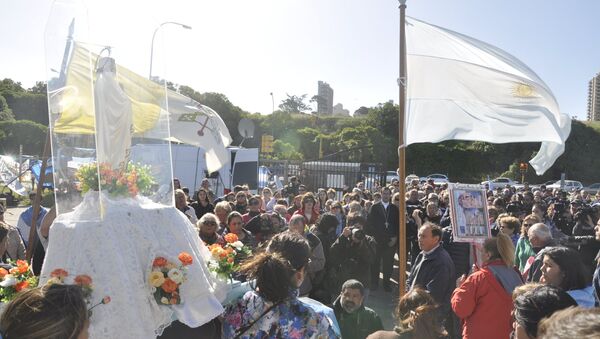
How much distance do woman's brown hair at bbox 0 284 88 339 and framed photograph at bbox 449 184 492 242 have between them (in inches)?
161

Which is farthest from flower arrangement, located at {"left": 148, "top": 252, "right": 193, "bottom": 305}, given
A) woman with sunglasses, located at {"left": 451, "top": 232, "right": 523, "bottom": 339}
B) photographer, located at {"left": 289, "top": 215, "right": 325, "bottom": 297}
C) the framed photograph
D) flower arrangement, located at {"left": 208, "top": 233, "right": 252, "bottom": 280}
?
the framed photograph

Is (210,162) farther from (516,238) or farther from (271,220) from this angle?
(516,238)

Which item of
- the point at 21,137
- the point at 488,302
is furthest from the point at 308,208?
the point at 21,137

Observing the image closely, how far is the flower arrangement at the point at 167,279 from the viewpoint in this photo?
8.70 feet

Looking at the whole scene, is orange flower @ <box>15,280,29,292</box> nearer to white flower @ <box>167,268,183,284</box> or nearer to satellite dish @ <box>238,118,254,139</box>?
white flower @ <box>167,268,183,284</box>

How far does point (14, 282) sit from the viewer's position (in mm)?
2617

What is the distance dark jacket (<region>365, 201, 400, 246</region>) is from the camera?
935cm

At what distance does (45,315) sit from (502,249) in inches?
146

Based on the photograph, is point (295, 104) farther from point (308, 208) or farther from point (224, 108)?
point (308, 208)

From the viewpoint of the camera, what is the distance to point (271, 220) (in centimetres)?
711

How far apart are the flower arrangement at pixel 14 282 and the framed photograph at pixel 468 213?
157 inches

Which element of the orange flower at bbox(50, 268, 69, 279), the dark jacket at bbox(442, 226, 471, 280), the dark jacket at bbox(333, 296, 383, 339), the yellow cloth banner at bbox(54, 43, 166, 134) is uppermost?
the yellow cloth banner at bbox(54, 43, 166, 134)

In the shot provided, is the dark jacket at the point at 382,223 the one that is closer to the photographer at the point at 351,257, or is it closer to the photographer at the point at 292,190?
the photographer at the point at 351,257

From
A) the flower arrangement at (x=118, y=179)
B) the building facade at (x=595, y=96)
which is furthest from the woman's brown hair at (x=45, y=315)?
the building facade at (x=595, y=96)
